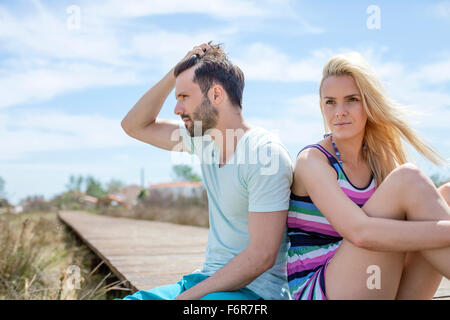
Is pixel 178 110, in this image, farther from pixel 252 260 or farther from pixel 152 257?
pixel 152 257

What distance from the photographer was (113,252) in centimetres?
496

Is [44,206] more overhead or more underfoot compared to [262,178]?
more underfoot

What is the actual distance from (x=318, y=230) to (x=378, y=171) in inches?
17.0

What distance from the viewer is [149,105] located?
2.36 metres

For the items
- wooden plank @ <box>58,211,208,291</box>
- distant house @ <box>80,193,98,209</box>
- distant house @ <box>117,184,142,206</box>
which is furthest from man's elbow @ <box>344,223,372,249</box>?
distant house @ <box>117,184,142,206</box>

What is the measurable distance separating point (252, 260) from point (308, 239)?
28cm

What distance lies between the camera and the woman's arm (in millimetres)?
1532

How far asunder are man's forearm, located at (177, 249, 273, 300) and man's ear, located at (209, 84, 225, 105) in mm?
645

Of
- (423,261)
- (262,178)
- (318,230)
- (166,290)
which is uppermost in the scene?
(262,178)

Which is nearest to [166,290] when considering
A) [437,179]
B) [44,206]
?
[437,179]

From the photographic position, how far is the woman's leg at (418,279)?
1.77 m

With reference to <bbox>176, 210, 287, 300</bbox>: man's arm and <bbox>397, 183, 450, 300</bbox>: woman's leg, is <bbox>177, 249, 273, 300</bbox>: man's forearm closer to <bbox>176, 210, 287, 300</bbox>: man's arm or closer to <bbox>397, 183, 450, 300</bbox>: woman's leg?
<bbox>176, 210, 287, 300</bbox>: man's arm

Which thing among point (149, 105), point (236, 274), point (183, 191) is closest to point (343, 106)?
point (236, 274)

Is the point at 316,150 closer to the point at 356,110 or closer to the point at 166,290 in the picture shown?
the point at 356,110
